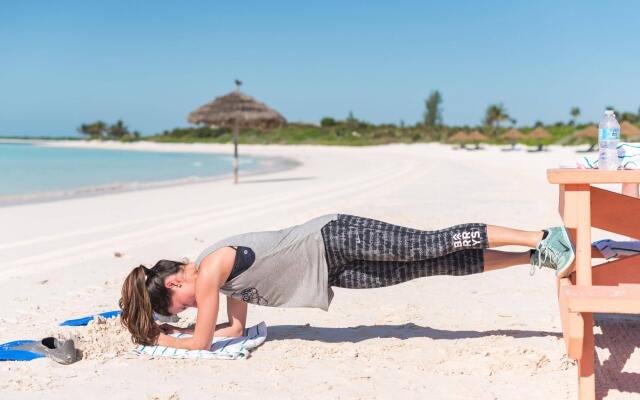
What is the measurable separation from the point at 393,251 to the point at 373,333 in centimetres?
74

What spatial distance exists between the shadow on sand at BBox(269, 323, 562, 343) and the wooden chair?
0.58 meters

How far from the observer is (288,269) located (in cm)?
296

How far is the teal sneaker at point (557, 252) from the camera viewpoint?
2.57 m

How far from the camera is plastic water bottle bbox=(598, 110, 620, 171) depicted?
265cm

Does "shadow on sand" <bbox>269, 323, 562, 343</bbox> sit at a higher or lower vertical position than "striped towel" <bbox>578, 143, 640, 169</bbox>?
lower

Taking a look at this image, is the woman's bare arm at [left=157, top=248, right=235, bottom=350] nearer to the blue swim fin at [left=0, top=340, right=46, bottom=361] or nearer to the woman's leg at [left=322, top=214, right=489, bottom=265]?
the woman's leg at [left=322, top=214, right=489, bottom=265]

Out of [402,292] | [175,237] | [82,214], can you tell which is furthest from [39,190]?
[402,292]

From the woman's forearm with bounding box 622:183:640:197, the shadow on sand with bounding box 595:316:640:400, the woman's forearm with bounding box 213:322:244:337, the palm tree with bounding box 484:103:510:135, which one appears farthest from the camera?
the palm tree with bounding box 484:103:510:135

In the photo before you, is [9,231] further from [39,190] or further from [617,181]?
[39,190]

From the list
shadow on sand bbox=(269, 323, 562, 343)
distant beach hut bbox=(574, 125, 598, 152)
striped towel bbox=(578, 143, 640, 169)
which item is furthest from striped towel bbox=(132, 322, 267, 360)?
distant beach hut bbox=(574, 125, 598, 152)

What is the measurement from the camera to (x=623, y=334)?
10.3ft

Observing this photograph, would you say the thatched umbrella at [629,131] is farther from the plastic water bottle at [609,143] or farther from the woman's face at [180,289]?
the woman's face at [180,289]

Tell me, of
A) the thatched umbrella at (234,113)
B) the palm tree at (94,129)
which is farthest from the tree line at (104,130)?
the thatched umbrella at (234,113)

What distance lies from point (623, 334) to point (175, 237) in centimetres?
468
